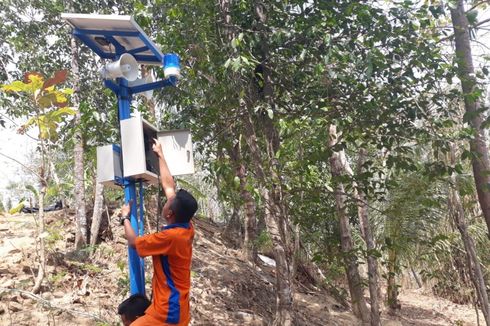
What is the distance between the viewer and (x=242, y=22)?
5633mm

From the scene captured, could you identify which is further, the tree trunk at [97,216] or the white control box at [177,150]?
the tree trunk at [97,216]

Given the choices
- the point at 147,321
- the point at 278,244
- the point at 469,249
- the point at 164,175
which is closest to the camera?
the point at 147,321

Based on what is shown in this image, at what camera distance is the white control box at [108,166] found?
3.24 meters

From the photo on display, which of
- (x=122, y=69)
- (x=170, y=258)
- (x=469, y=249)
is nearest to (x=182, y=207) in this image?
(x=170, y=258)

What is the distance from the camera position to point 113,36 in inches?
140

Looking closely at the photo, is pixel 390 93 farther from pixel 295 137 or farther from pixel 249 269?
pixel 249 269

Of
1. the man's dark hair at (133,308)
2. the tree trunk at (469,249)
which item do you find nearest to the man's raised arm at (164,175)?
the man's dark hair at (133,308)

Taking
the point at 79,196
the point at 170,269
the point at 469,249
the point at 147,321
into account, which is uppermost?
the point at 79,196

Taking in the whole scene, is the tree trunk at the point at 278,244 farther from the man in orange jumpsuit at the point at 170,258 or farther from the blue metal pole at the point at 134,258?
the man in orange jumpsuit at the point at 170,258

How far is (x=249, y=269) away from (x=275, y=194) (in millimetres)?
4957

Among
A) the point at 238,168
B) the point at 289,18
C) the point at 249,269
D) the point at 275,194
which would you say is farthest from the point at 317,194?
the point at 249,269

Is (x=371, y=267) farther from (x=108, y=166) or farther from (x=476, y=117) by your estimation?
(x=108, y=166)

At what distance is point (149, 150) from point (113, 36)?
984mm

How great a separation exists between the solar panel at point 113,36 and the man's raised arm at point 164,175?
34.2 inches
